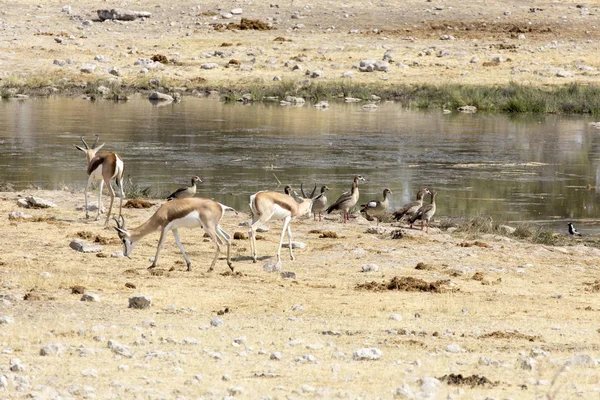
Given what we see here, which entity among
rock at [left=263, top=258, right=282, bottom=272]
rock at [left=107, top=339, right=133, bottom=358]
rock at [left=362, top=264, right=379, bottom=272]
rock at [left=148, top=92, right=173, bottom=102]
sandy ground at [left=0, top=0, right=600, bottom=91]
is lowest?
rock at [left=362, top=264, right=379, bottom=272]

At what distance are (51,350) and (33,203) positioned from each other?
31.1 feet

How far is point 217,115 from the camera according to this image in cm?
3491

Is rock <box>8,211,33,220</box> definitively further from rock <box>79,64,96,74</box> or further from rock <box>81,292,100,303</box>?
rock <box>79,64,96,74</box>

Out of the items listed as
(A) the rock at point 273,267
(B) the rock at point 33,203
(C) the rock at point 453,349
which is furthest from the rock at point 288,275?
(B) the rock at point 33,203

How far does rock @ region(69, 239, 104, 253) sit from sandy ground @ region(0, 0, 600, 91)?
2785 centimetres

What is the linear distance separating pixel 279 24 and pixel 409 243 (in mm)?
41914

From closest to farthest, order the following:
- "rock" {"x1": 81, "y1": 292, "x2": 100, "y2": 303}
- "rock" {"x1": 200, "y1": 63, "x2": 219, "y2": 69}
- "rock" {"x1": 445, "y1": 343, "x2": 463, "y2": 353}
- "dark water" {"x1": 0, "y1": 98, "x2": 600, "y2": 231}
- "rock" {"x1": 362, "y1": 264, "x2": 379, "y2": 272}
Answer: "rock" {"x1": 445, "y1": 343, "x2": 463, "y2": 353}
"rock" {"x1": 81, "y1": 292, "x2": 100, "y2": 303}
"rock" {"x1": 362, "y1": 264, "x2": 379, "y2": 272}
"dark water" {"x1": 0, "y1": 98, "x2": 600, "y2": 231}
"rock" {"x1": 200, "y1": 63, "x2": 219, "y2": 69}

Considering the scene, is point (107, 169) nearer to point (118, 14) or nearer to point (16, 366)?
point (16, 366)

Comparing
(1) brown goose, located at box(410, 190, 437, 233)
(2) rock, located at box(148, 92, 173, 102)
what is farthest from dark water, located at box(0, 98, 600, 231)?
(1) brown goose, located at box(410, 190, 437, 233)

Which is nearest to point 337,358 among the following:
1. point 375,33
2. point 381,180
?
point 381,180

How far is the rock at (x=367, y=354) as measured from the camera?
8.84m

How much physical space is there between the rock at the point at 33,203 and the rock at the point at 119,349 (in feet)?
30.4

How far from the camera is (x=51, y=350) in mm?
8625

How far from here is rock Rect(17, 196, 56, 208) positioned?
17703 millimetres
